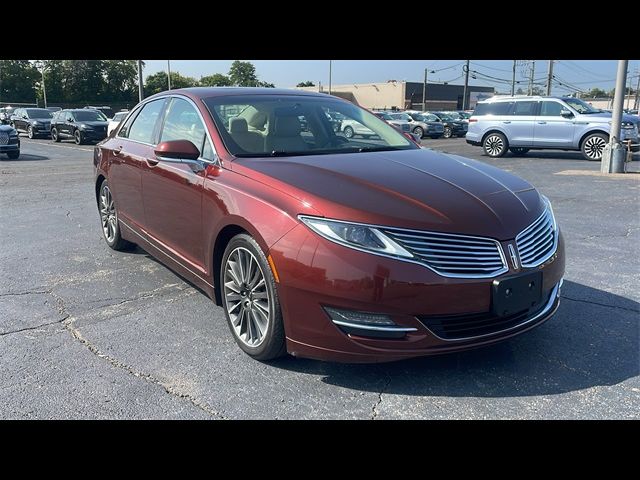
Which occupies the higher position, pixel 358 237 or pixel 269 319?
pixel 358 237

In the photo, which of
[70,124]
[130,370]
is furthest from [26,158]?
[130,370]

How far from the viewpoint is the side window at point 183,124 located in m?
4.06

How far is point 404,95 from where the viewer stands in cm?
7725

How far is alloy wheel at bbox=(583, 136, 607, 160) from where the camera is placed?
51.3 feet

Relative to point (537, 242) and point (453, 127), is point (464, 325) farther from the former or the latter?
point (453, 127)

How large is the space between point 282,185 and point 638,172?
12.6 metres

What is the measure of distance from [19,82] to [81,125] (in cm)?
4721

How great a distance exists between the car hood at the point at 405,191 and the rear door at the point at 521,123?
1416 cm

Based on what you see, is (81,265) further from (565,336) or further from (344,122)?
(565,336)

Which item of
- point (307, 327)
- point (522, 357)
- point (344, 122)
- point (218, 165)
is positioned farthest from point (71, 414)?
point (344, 122)

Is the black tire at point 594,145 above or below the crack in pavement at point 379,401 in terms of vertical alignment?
above

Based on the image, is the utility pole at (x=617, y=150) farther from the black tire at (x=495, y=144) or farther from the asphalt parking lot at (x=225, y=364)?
the asphalt parking lot at (x=225, y=364)

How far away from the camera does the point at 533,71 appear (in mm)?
78812

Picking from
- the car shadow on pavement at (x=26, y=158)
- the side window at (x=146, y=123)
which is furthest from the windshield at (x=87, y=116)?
the side window at (x=146, y=123)
